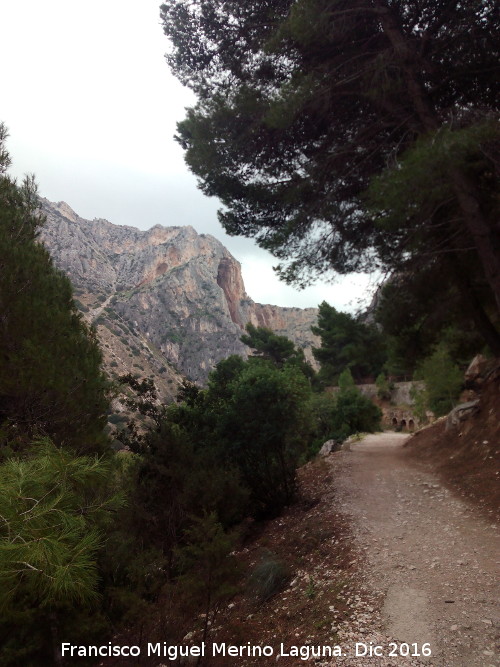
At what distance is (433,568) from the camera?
3.67 meters

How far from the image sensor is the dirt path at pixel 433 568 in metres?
2.55

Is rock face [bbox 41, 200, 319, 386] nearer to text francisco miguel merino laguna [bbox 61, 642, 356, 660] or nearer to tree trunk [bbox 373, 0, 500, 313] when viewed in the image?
tree trunk [bbox 373, 0, 500, 313]

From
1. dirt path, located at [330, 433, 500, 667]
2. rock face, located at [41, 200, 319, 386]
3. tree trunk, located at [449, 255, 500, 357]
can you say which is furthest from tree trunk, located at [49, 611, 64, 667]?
rock face, located at [41, 200, 319, 386]

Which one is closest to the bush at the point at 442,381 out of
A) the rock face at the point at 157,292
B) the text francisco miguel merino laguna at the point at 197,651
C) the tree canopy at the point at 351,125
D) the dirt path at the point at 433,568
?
the tree canopy at the point at 351,125

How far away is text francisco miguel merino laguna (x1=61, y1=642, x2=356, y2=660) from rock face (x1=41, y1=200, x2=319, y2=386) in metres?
63.8

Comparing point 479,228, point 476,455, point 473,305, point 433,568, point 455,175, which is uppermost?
point 455,175

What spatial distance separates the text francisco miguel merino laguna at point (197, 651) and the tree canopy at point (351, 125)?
5.13 metres

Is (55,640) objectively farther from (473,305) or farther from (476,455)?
(473,305)

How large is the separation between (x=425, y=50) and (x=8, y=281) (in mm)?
8054

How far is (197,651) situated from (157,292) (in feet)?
334

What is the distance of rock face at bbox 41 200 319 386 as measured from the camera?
81269mm

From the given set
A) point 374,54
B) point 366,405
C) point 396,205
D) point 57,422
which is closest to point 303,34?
point 374,54

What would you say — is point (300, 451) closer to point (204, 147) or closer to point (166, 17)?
point (204, 147)

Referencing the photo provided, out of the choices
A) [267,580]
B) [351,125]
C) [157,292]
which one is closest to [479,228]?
[351,125]
